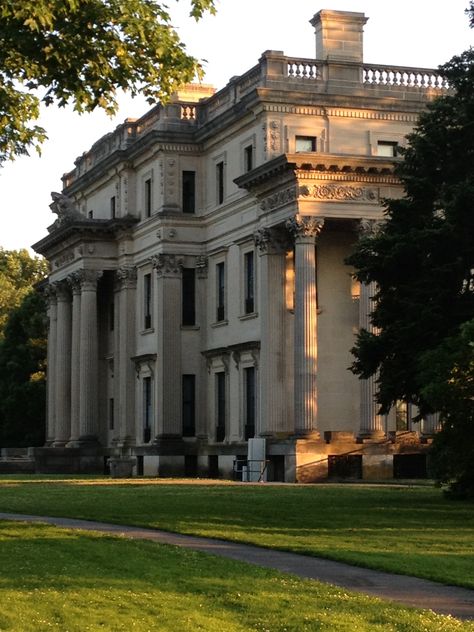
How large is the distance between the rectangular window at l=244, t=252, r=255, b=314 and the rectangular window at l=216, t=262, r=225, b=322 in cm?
359

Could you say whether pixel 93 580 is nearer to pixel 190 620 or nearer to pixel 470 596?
pixel 190 620

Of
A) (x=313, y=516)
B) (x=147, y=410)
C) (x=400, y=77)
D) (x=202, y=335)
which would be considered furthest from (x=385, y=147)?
(x=313, y=516)

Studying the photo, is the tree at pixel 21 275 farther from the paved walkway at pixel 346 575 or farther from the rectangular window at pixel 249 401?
the paved walkway at pixel 346 575

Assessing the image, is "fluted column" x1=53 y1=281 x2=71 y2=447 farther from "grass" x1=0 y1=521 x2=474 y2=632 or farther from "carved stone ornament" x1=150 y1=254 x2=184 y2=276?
"grass" x1=0 y1=521 x2=474 y2=632

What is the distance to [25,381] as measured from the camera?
10144 cm

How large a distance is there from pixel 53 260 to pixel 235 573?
68161 mm

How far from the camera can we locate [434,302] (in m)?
36.9

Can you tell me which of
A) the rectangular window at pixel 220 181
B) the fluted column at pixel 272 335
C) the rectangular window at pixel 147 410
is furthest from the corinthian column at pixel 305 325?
the rectangular window at pixel 147 410

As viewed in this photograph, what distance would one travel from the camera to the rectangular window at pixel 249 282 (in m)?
66.2

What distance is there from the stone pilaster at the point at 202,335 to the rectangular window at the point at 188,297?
53 centimetres

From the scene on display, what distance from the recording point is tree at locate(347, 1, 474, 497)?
36500 millimetres

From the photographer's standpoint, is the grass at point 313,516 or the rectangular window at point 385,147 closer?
the grass at point 313,516

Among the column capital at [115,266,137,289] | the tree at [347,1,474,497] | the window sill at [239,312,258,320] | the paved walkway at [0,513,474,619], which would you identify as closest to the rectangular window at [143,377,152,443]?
the column capital at [115,266,137,289]

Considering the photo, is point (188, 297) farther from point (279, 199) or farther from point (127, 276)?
point (279, 199)
